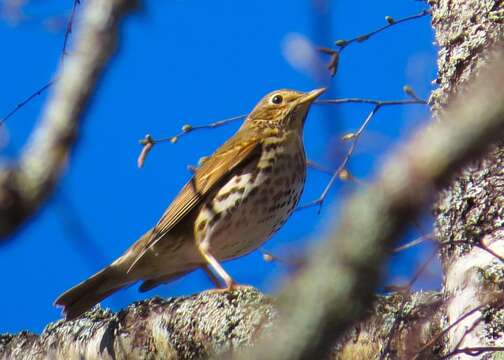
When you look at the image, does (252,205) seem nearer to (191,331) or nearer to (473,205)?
(191,331)

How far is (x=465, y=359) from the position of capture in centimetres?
325

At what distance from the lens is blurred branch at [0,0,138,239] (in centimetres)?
183

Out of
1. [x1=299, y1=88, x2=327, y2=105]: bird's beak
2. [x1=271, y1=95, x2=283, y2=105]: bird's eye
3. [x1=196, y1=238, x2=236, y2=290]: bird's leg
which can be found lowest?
[x1=196, y1=238, x2=236, y2=290]: bird's leg

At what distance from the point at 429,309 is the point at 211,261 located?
86.5 inches

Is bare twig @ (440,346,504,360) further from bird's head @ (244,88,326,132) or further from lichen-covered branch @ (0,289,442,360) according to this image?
bird's head @ (244,88,326,132)

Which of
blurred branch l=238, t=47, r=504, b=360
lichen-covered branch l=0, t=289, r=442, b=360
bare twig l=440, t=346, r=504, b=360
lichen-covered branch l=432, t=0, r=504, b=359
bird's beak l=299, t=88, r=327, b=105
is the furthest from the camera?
bird's beak l=299, t=88, r=327, b=105

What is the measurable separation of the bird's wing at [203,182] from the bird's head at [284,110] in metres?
0.30

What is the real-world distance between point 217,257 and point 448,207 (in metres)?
2.21

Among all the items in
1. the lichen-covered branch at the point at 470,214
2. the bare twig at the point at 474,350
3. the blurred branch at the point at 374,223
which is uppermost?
the lichen-covered branch at the point at 470,214

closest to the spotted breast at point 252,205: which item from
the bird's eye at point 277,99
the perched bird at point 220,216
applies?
the perched bird at point 220,216

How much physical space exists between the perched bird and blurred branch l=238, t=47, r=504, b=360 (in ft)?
12.8

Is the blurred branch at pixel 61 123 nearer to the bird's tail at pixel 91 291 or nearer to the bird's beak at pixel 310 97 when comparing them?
the bird's tail at pixel 91 291

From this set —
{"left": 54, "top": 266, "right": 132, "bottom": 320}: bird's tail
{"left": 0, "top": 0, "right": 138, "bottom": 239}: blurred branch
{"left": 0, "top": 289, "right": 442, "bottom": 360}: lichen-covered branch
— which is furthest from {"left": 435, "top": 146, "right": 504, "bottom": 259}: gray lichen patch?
{"left": 54, "top": 266, "right": 132, "bottom": 320}: bird's tail

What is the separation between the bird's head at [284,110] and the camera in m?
6.18
